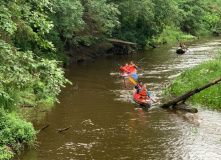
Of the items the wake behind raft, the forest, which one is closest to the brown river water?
the wake behind raft

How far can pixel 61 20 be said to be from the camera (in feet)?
76.9

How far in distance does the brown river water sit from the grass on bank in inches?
26.1

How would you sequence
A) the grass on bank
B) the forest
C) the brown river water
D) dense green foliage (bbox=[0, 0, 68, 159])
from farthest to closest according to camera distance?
the grass on bank → the brown river water → the forest → dense green foliage (bbox=[0, 0, 68, 159])

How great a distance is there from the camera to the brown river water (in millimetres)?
9273

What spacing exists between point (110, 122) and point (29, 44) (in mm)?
12381

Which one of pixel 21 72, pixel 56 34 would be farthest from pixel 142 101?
pixel 56 34

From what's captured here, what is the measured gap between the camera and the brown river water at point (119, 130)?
30.4 ft


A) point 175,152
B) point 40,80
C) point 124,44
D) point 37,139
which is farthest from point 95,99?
point 124,44

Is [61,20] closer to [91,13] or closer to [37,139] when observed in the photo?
[91,13]

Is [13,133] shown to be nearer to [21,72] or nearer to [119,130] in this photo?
[21,72]

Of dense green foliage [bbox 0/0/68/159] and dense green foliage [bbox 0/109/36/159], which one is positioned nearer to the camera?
dense green foliage [bbox 0/0/68/159]

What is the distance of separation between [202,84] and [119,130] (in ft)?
20.8

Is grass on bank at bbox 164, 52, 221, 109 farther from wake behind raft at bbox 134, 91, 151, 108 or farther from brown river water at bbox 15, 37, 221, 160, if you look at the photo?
wake behind raft at bbox 134, 91, 151, 108

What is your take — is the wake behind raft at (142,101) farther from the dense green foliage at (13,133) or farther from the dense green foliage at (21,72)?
the dense green foliage at (13,133)
